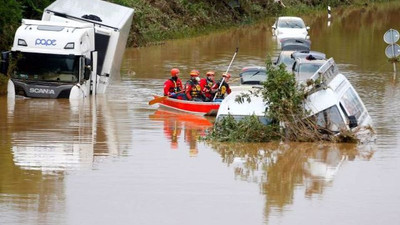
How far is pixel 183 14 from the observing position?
6319 cm

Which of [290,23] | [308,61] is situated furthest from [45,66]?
[290,23]

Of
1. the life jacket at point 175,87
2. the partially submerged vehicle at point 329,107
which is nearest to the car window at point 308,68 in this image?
the life jacket at point 175,87

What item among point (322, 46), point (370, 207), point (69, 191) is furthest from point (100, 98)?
point (322, 46)

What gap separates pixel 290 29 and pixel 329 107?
3121cm

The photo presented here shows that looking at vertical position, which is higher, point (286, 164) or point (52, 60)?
point (52, 60)

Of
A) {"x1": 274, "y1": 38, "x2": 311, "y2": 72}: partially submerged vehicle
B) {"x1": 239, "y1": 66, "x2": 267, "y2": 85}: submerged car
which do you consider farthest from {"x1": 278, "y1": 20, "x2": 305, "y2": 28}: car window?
{"x1": 239, "y1": 66, "x2": 267, "y2": 85}: submerged car

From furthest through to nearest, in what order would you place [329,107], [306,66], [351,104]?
[306,66] → [351,104] → [329,107]

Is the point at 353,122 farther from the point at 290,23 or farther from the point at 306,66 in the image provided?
the point at 290,23

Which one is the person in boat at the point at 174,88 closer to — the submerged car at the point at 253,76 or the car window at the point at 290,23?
the submerged car at the point at 253,76

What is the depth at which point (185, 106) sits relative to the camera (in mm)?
31703

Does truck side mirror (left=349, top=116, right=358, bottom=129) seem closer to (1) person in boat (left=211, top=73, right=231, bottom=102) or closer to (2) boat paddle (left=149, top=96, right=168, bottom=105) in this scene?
(1) person in boat (left=211, top=73, right=231, bottom=102)

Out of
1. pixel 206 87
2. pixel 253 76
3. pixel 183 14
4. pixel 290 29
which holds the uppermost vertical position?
pixel 183 14

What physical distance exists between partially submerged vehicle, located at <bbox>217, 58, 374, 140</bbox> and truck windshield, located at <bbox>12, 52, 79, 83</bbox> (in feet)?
23.2

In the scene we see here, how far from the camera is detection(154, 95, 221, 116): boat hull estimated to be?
31062mm
